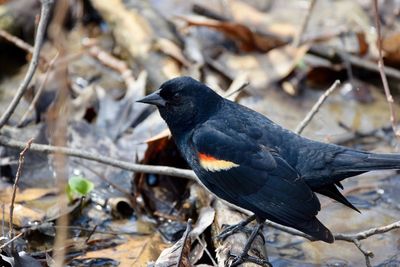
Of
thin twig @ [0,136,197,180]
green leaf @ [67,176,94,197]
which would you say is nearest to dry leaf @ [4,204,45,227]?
green leaf @ [67,176,94,197]

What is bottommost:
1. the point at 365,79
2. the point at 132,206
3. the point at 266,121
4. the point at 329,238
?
the point at 365,79

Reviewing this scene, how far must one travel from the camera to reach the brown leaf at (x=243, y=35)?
6883 millimetres

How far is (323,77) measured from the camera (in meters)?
6.66

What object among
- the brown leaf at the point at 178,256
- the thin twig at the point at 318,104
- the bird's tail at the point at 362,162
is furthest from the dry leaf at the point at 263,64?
the brown leaf at the point at 178,256

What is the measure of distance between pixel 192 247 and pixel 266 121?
0.86m

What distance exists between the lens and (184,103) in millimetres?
4312

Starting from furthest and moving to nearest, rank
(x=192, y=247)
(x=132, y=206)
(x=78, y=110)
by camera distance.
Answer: (x=78, y=110) → (x=132, y=206) → (x=192, y=247)

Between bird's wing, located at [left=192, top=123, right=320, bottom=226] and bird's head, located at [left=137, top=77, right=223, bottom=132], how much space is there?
172 mm

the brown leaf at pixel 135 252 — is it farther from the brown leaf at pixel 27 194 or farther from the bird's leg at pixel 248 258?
the brown leaf at pixel 27 194

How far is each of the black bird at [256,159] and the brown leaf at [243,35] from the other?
2.65 meters

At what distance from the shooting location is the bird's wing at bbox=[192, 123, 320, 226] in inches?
151

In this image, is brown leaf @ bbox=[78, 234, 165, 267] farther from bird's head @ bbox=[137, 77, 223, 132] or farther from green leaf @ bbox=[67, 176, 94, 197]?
bird's head @ bbox=[137, 77, 223, 132]

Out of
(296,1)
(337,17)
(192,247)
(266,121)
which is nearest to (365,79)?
(337,17)

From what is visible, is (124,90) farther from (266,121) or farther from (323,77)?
(266,121)
